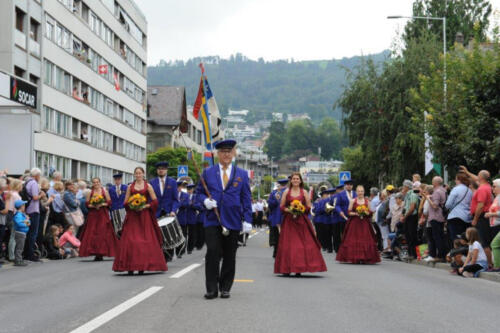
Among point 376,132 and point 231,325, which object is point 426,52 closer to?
point 376,132

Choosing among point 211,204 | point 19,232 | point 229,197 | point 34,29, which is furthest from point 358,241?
point 34,29

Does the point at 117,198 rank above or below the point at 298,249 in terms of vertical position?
above

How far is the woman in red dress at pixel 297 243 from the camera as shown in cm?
1459

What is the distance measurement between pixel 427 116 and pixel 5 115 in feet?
44.3

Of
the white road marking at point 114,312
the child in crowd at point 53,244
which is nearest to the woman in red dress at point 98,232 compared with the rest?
the child in crowd at point 53,244

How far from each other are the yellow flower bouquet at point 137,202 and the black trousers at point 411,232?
29.5 feet

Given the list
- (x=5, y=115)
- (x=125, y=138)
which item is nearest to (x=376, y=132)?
(x=5, y=115)

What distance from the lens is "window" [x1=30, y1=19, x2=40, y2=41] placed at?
148ft

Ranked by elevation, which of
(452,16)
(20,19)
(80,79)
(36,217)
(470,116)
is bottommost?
(36,217)

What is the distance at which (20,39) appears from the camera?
139ft

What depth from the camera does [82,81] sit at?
2224 inches

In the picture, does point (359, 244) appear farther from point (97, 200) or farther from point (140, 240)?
point (140, 240)

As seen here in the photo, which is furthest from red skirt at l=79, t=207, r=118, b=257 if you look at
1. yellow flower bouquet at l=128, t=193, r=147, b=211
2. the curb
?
the curb

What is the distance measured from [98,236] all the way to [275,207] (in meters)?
4.77
